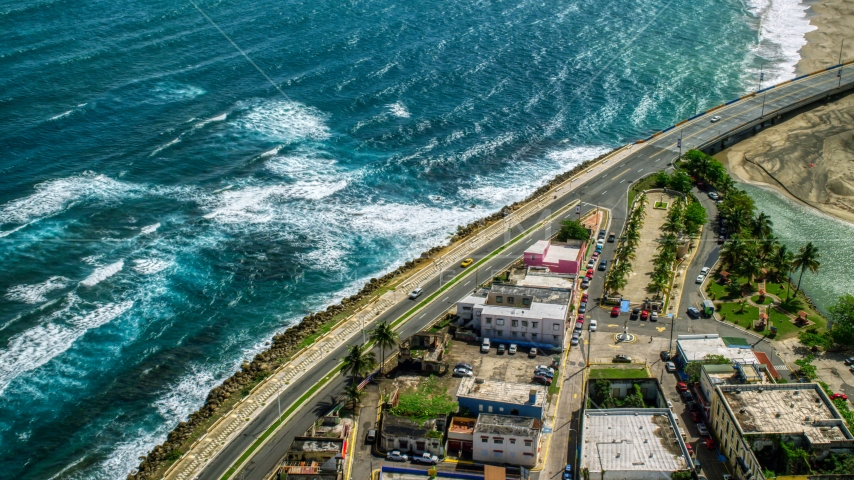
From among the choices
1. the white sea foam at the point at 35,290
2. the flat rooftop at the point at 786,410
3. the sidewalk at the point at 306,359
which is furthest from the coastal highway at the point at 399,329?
the white sea foam at the point at 35,290

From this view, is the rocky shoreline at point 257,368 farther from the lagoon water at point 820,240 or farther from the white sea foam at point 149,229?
the lagoon water at point 820,240

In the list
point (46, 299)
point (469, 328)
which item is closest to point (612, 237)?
point (469, 328)

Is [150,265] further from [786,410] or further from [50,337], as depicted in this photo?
[786,410]

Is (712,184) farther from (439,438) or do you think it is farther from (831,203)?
(439,438)

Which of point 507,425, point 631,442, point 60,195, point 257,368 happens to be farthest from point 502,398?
point 60,195

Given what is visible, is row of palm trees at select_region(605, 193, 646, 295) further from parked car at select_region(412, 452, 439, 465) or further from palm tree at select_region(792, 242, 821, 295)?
parked car at select_region(412, 452, 439, 465)

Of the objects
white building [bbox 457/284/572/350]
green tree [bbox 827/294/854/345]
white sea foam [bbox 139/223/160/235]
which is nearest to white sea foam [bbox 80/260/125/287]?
white sea foam [bbox 139/223/160/235]
